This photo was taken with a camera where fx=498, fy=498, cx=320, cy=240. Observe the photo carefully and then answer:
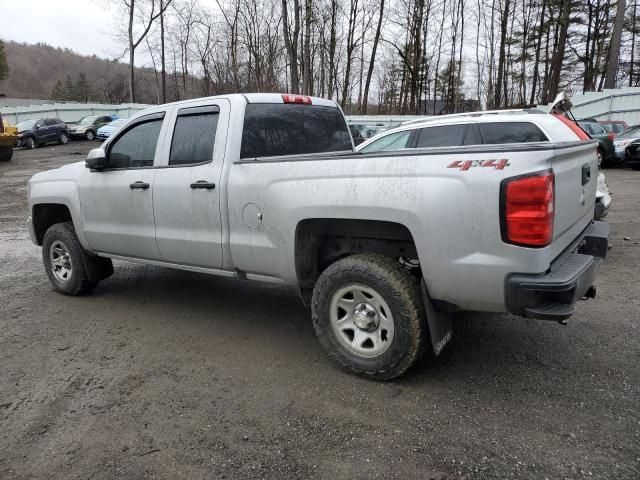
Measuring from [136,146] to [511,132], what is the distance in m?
4.30

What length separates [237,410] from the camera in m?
3.11

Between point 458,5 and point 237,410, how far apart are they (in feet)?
147

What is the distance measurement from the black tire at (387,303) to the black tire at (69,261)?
3039mm

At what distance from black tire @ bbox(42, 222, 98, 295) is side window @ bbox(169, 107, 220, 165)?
1728 mm

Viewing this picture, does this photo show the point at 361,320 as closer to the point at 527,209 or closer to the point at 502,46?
the point at 527,209

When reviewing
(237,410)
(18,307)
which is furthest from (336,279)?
(18,307)

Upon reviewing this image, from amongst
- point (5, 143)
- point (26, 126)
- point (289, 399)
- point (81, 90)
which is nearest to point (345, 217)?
point (289, 399)

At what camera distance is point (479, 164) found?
273 centimetres

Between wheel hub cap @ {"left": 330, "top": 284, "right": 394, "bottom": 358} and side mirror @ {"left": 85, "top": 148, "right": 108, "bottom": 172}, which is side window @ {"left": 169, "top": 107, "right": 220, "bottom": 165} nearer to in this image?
side mirror @ {"left": 85, "top": 148, "right": 108, "bottom": 172}

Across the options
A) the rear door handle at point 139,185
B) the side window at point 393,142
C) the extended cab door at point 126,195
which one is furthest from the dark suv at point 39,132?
the rear door handle at point 139,185

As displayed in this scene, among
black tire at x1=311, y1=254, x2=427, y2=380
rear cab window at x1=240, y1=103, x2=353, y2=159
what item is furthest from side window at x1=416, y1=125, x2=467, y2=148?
black tire at x1=311, y1=254, x2=427, y2=380

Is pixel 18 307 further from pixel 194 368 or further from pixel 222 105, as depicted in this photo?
pixel 222 105

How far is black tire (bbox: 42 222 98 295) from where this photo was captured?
526 centimetres

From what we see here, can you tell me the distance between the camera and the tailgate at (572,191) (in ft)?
9.34
